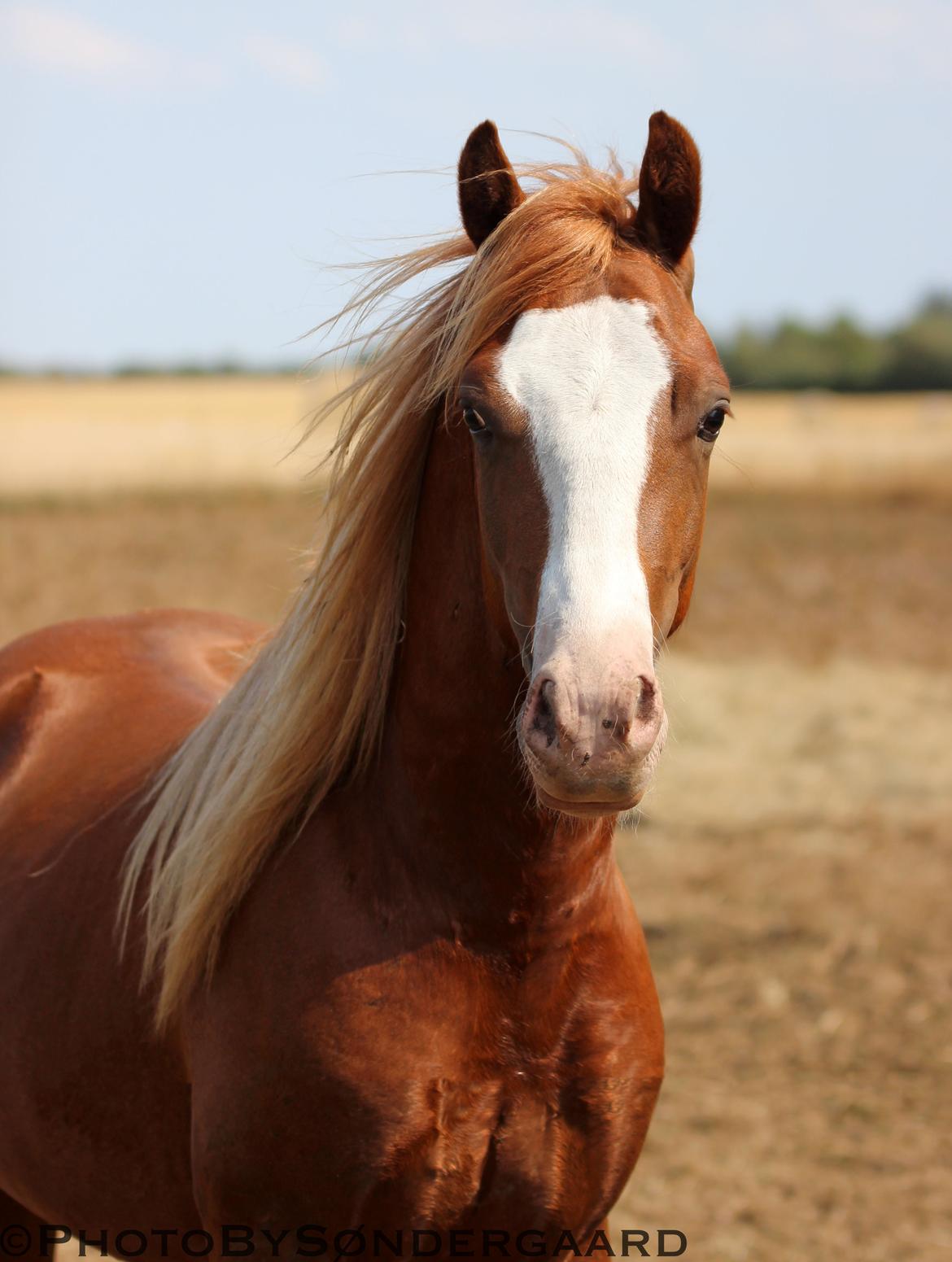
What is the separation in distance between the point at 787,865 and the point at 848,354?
4420cm

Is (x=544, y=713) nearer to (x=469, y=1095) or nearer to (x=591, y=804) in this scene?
(x=591, y=804)

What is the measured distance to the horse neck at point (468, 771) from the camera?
2.06 metres

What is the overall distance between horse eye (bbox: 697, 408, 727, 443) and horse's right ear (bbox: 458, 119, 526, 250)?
45 centimetres

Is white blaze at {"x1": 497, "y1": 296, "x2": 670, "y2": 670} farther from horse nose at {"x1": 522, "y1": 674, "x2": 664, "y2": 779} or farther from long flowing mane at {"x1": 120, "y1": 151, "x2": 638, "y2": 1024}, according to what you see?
long flowing mane at {"x1": 120, "y1": 151, "x2": 638, "y2": 1024}

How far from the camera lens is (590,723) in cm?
165

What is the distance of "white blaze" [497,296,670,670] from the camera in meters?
1.70

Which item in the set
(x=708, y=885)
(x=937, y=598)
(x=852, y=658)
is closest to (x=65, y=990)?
(x=708, y=885)

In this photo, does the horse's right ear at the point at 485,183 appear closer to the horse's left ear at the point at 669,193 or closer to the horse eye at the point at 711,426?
the horse's left ear at the point at 669,193

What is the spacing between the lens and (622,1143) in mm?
2156

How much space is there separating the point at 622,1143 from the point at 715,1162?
7.80 feet

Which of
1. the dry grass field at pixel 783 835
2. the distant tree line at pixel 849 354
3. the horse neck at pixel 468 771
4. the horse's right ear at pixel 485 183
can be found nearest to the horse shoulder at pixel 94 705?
the dry grass field at pixel 783 835

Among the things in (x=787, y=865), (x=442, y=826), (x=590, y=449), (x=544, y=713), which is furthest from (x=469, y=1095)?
(x=787, y=865)

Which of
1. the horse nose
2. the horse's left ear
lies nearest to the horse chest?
the horse nose

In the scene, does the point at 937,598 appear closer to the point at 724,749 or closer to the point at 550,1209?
the point at 724,749
